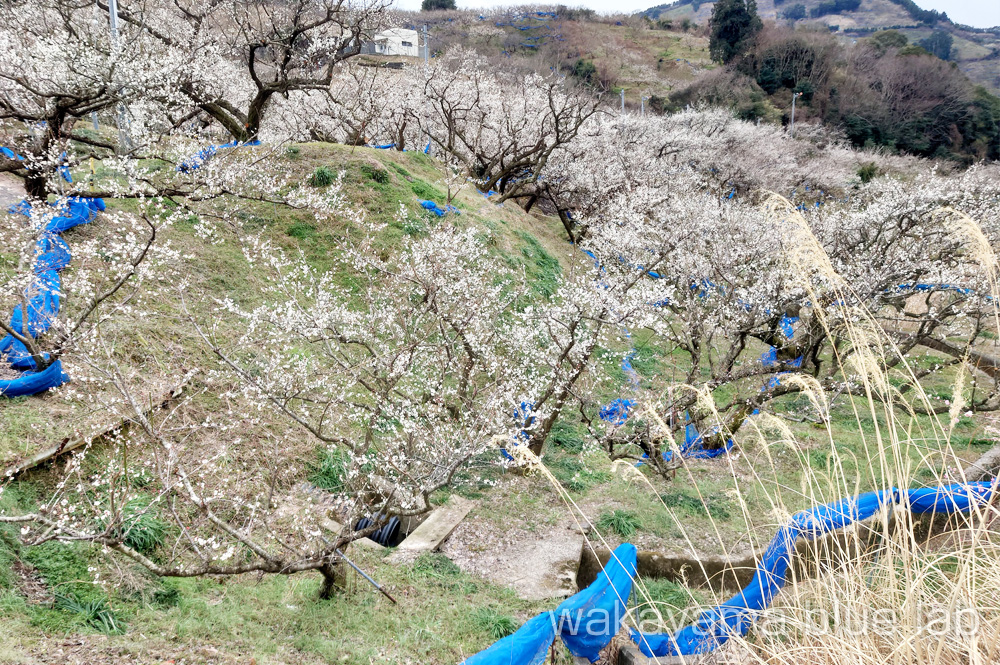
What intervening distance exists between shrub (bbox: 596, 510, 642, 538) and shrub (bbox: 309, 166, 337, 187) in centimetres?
1062

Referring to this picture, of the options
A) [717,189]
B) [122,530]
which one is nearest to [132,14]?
[122,530]

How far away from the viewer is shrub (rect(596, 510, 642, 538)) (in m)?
7.83

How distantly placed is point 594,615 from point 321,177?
1275cm

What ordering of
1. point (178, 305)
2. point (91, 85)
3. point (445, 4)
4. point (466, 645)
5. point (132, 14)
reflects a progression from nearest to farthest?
1. point (466, 645)
2. point (91, 85)
3. point (178, 305)
4. point (132, 14)
5. point (445, 4)

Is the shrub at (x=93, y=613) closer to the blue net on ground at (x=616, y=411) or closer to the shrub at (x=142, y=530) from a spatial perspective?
the shrub at (x=142, y=530)

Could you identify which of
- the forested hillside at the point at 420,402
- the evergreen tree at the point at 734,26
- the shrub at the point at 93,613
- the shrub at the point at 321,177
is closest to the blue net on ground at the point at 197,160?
the forested hillside at the point at 420,402

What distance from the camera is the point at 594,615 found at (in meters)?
4.02

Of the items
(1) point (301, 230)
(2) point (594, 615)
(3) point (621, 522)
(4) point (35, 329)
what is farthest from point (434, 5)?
(2) point (594, 615)

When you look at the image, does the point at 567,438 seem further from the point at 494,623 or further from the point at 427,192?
the point at 427,192

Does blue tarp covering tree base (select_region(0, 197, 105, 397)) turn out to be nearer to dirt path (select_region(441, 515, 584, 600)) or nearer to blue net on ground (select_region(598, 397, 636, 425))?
dirt path (select_region(441, 515, 584, 600))

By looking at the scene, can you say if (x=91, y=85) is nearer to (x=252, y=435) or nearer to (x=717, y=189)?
(x=252, y=435)

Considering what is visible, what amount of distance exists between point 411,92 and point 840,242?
1753 cm

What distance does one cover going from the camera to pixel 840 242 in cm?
1361

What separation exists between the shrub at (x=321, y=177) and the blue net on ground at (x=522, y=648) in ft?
41.5
